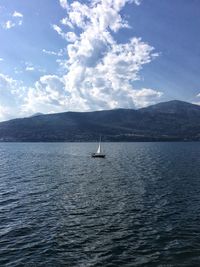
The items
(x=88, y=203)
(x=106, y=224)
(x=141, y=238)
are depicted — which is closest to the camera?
(x=141, y=238)

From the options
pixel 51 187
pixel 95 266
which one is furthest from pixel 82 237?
pixel 51 187

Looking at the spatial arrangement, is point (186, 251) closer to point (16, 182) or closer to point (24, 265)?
point (24, 265)

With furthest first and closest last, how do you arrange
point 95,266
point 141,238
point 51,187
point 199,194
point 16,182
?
point 16,182
point 51,187
point 199,194
point 141,238
point 95,266

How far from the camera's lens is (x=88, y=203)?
51031 mm

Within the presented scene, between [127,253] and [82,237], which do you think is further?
[82,237]

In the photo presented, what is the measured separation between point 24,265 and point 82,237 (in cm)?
887

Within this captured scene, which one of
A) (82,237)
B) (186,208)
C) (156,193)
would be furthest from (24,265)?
(156,193)

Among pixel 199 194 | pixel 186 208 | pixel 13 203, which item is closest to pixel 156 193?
pixel 199 194

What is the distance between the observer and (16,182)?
7594cm

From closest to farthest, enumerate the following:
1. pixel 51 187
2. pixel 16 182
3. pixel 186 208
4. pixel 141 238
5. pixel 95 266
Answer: pixel 95 266
pixel 141 238
pixel 186 208
pixel 51 187
pixel 16 182

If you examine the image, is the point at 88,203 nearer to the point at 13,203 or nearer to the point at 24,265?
the point at 13,203

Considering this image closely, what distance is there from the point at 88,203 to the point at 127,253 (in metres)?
21.7

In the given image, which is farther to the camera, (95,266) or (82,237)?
(82,237)

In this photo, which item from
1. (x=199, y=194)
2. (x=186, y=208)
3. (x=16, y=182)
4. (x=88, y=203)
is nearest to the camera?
(x=186, y=208)
